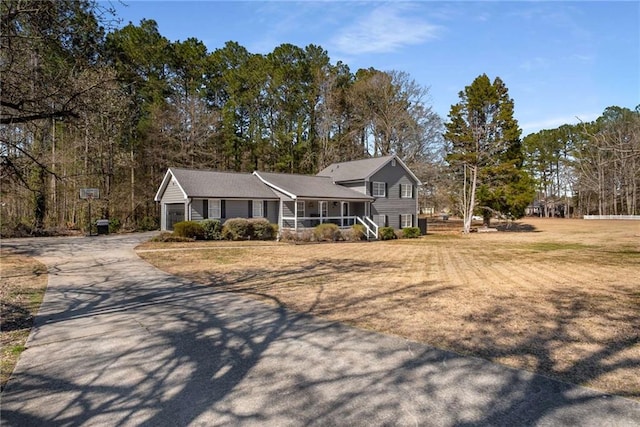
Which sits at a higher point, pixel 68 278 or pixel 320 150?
pixel 320 150

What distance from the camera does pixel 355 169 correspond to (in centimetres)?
Answer: 2992

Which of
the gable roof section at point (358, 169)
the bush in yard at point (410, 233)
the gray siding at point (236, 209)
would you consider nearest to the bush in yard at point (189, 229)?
the gray siding at point (236, 209)

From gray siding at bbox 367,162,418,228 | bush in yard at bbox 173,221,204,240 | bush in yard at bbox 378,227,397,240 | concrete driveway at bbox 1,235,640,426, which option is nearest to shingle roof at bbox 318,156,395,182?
gray siding at bbox 367,162,418,228

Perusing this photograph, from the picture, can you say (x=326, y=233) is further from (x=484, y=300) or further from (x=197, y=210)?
(x=484, y=300)

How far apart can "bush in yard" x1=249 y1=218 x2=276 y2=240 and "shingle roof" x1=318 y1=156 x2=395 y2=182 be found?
850cm

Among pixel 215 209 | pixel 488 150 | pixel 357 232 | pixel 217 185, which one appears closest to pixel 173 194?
pixel 217 185

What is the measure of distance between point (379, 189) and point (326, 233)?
26.9ft

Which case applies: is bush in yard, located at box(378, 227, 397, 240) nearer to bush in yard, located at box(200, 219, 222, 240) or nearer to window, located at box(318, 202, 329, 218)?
window, located at box(318, 202, 329, 218)

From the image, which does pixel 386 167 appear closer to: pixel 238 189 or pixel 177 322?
pixel 238 189

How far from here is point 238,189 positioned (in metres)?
24.8

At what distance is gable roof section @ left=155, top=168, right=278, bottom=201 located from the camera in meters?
23.0

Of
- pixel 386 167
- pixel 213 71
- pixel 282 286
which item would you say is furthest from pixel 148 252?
pixel 213 71

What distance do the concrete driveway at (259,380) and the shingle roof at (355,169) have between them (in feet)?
75.3

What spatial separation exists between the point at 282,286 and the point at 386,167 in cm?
2184
